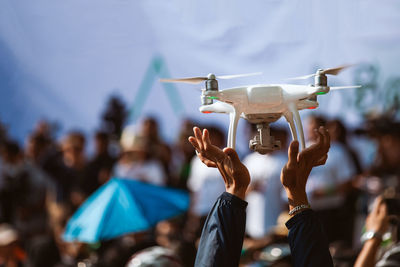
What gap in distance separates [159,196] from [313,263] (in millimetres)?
2786

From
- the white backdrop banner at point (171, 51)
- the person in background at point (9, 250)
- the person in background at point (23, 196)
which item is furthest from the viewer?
the person in background at point (23, 196)

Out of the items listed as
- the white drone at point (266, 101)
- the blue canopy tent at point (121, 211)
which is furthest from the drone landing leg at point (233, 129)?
the blue canopy tent at point (121, 211)

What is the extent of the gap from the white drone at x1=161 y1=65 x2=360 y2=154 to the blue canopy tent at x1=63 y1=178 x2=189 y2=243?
2334 millimetres

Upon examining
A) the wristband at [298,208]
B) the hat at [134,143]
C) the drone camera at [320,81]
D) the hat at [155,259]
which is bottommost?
the hat at [155,259]

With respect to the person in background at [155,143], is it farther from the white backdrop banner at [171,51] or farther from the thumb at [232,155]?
the thumb at [232,155]

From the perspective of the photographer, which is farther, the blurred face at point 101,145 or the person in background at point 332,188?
the blurred face at point 101,145

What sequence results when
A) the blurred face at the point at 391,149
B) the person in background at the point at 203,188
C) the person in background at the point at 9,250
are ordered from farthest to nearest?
the person in background at the point at 9,250 → the person in background at the point at 203,188 → the blurred face at the point at 391,149

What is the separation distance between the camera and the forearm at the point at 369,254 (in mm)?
2441

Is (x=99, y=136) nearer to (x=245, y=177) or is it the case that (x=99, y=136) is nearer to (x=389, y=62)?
(x=389, y=62)

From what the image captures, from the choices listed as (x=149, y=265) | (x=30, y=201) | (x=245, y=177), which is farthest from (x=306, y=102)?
(x=30, y=201)

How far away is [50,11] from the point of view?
6586 millimetres

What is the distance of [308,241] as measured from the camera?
69.1 inches

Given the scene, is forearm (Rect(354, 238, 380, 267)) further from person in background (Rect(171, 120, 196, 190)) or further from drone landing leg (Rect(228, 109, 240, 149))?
person in background (Rect(171, 120, 196, 190))

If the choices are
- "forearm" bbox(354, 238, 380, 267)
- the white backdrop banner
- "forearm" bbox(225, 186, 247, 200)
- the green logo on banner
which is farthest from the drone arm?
the green logo on banner
